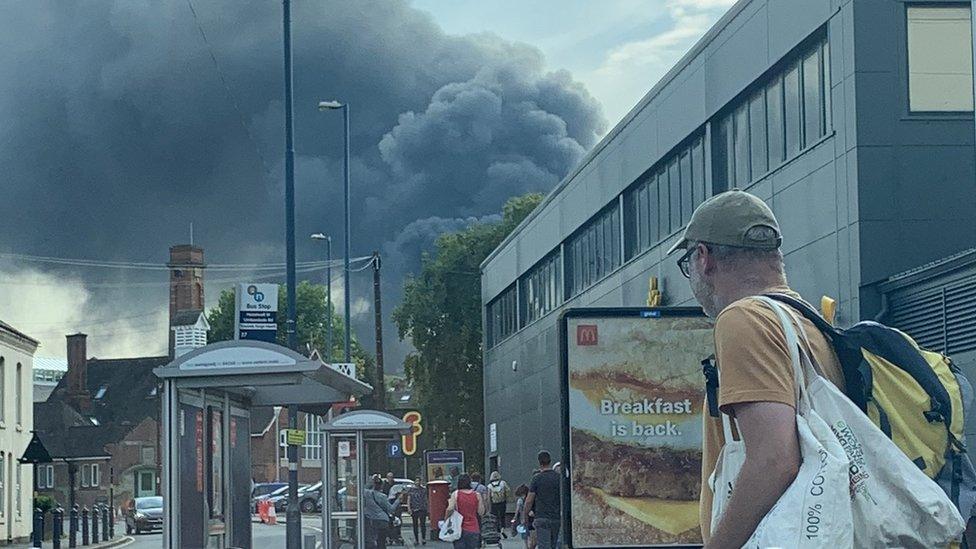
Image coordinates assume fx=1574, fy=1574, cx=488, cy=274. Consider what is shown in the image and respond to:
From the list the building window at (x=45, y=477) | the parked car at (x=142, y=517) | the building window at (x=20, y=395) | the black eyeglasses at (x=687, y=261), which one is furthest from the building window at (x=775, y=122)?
the building window at (x=45, y=477)

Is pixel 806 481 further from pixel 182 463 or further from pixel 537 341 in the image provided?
pixel 537 341

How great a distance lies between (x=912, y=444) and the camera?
3.49 meters

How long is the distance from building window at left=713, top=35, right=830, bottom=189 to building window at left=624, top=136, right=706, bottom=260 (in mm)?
1318

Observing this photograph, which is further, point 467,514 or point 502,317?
point 502,317

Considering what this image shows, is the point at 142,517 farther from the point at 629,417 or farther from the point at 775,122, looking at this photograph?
the point at 629,417

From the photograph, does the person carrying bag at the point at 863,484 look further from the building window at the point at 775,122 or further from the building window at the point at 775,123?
the building window at the point at 775,123

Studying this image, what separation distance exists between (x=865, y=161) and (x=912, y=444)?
16.4 m

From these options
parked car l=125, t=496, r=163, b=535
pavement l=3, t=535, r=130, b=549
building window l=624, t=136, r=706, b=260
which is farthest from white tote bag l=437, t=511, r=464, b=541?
parked car l=125, t=496, r=163, b=535

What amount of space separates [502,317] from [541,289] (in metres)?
8.60

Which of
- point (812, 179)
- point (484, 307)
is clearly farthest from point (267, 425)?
point (812, 179)

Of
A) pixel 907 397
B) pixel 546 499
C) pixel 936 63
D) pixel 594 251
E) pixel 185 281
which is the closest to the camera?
pixel 907 397

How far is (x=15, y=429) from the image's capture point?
164 ft

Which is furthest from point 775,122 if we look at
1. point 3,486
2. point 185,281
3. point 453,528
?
point 185,281

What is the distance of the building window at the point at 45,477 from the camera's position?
302ft
